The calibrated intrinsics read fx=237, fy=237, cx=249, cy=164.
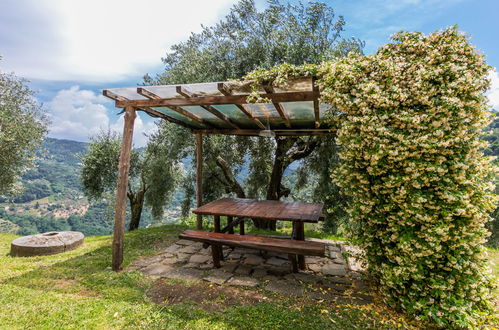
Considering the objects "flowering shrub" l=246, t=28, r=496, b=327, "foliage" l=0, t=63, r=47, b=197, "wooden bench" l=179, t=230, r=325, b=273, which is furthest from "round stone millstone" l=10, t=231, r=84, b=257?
"flowering shrub" l=246, t=28, r=496, b=327

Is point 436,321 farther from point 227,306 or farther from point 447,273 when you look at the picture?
point 227,306

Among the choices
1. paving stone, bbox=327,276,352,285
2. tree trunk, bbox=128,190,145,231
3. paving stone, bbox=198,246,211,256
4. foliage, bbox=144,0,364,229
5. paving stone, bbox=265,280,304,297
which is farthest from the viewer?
tree trunk, bbox=128,190,145,231

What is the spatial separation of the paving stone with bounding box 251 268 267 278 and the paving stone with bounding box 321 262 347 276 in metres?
1.07

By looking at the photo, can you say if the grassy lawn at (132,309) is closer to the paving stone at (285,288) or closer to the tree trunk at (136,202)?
the paving stone at (285,288)

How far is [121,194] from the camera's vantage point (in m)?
4.36

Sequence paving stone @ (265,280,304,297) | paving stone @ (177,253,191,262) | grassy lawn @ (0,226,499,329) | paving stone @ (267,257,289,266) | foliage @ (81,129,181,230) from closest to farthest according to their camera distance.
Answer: grassy lawn @ (0,226,499,329) → paving stone @ (265,280,304,297) → paving stone @ (267,257,289,266) → paving stone @ (177,253,191,262) → foliage @ (81,129,181,230)

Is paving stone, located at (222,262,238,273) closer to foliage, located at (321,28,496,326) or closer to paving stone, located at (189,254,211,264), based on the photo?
paving stone, located at (189,254,211,264)

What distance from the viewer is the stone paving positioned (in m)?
3.61

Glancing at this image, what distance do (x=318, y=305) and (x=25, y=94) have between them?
497 inches

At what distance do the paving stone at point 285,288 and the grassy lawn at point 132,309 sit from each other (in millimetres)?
162

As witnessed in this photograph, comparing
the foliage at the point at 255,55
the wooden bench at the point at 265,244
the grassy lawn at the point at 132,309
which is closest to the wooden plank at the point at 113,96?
the wooden bench at the point at 265,244

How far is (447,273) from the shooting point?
8.71 ft

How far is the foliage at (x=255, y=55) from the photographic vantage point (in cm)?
713

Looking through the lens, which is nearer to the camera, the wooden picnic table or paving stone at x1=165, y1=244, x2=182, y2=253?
the wooden picnic table
